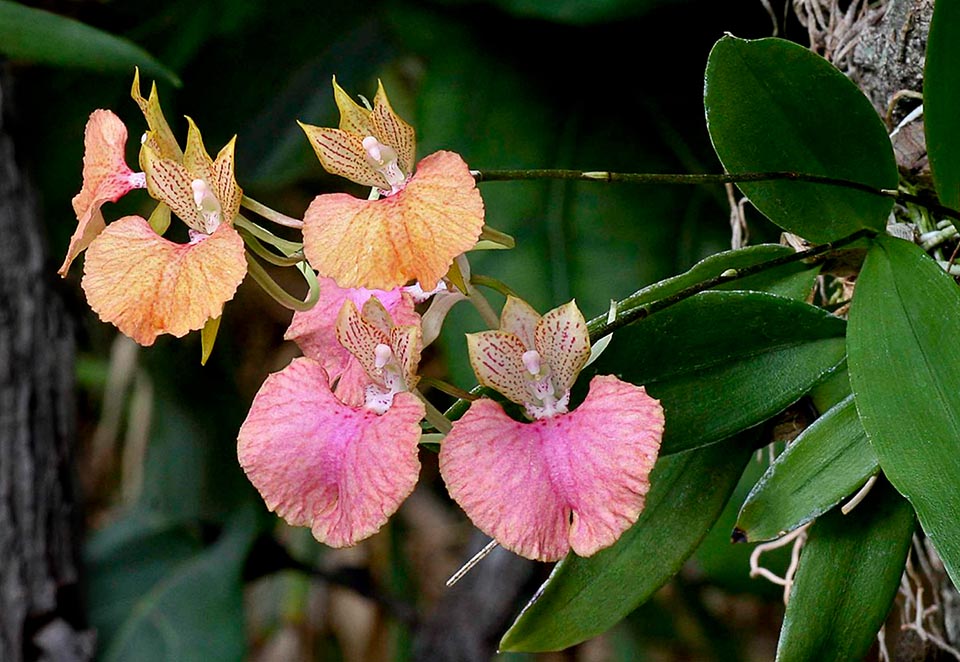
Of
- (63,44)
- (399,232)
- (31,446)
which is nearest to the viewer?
(399,232)

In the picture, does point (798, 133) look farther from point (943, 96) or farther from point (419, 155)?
point (419, 155)

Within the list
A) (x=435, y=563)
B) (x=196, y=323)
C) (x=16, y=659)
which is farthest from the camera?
(x=435, y=563)

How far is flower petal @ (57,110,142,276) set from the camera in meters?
0.41

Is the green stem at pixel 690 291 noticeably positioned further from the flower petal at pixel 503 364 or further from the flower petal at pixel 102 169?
the flower petal at pixel 102 169

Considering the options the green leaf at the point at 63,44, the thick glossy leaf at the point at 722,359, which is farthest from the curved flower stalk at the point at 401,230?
the green leaf at the point at 63,44

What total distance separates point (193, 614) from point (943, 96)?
0.79 meters

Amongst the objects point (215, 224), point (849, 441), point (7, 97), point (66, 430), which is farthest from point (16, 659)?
point (849, 441)

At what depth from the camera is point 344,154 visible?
0.39m

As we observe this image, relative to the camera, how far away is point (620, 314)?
0.41 m

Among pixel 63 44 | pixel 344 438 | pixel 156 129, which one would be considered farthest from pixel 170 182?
pixel 63 44

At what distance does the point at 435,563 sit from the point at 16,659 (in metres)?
0.75

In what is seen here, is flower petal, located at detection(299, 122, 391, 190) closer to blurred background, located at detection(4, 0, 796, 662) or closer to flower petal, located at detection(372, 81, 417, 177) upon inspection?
flower petal, located at detection(372, 81, 417, 177)

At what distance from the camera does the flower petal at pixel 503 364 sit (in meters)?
0.38

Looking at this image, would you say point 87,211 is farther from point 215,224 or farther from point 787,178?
point 787,178
